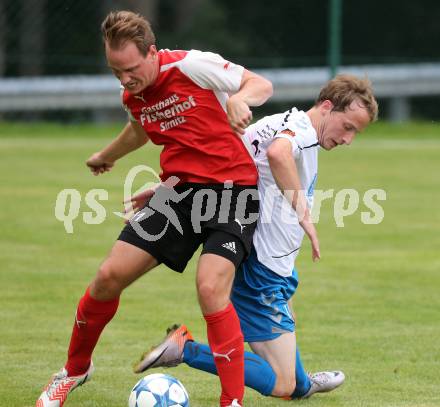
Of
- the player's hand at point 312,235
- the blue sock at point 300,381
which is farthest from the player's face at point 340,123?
the blue sock at point 300,381

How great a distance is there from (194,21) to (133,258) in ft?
53.5

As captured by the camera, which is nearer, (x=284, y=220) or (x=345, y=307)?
(x=284, y=220)

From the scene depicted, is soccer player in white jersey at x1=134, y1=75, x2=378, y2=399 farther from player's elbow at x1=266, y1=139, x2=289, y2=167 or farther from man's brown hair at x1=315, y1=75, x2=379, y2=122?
player's elbow at x1=266, y1=139, x2=289, y2=167

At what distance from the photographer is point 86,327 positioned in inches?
186

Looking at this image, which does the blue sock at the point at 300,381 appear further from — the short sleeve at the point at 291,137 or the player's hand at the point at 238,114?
the player's hand at the point at 238,114

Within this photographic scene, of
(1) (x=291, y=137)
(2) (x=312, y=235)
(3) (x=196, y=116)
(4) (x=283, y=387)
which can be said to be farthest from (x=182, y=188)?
(4) (x=283, y=387)

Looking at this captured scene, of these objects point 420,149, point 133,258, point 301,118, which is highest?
point 301,118

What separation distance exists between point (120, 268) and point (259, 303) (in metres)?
0.70

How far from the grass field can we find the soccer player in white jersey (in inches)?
8.1

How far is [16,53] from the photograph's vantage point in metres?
18.3

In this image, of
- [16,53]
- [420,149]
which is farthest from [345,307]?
[16,53]

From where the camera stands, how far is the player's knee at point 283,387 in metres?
4.80

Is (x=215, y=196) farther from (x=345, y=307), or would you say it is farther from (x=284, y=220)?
(x=345, y=307)

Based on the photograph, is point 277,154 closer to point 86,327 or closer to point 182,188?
point 182,188
